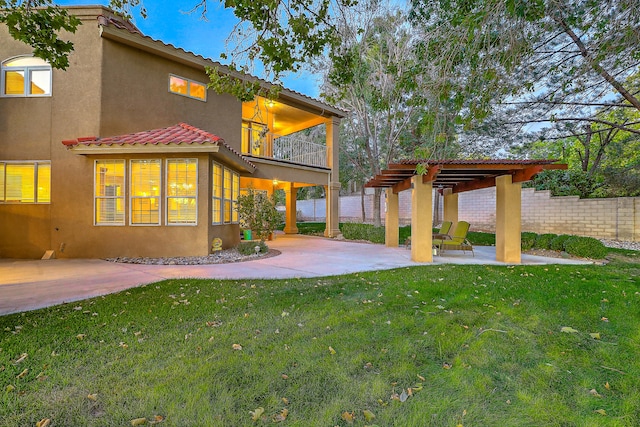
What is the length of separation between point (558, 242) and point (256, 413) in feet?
36.5

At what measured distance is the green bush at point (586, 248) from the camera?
8688 mm

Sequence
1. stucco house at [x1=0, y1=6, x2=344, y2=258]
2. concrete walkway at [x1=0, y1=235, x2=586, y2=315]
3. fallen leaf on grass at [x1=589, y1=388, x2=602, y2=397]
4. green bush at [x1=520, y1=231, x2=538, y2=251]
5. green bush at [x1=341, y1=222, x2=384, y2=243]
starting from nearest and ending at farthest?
1. fallen leaf on grass at [x1=589, y1=388, x2=602, y2=397]
2. concrete walkway at [x1=0, y1=235, x2=586, y2=315]
3. stucco house at [x1=0, y1=6, x2=344, y2=258]
4. green bush at [x1=520, y1=231, x2=538, y2=251]
5. green bush at [x1=341, y1=222, x2=384, y2=243]

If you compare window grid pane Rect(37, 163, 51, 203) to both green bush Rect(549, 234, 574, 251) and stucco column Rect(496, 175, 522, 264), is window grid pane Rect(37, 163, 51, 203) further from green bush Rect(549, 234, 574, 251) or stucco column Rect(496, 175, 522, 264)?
green bush Rect(549, 234, 574, 251)

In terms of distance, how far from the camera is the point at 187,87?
10453mm

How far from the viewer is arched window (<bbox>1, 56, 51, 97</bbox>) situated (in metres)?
8.81

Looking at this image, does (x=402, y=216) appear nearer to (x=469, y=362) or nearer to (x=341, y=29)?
(x=341, y=29)

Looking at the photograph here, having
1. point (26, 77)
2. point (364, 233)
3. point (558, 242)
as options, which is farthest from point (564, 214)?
point (26, 77)

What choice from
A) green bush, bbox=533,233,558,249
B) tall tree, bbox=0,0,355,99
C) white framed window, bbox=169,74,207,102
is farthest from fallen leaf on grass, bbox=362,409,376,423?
white framed window, bbox=169,74,207,102

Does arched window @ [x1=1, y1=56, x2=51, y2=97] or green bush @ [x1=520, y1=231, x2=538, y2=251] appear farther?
green bush @ [x1=520, y1=231, x2=538, y2=251]

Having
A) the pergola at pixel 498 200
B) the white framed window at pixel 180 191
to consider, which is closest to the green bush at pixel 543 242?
the pergola at pixel 498 200

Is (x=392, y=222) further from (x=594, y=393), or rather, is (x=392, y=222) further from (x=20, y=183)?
(x=20, y=183)

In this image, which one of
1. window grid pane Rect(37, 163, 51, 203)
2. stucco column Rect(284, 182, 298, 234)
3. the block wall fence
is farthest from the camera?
stucco column Rect(284, 182, 298, 234)

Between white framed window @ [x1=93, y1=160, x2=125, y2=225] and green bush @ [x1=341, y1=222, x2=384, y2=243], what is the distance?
9.06m

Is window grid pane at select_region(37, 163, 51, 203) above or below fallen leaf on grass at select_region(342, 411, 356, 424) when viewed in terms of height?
above
